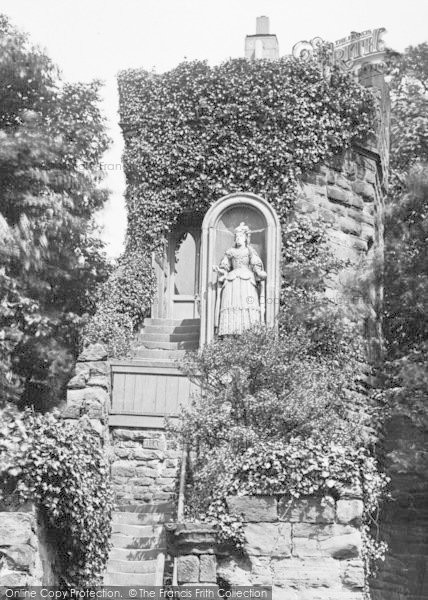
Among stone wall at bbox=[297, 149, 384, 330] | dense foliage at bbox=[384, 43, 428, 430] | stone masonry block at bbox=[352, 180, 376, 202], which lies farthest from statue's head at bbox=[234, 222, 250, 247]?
stone masonry block at bbox=[352, 180, 376, 202]

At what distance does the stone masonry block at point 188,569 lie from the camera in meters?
10.9

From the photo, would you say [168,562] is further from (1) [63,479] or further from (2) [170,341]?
(2) [170,341]

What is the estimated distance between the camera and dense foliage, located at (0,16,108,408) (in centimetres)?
1823

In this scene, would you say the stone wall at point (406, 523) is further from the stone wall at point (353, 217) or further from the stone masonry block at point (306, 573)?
the stone masonry block at point (306, 573)

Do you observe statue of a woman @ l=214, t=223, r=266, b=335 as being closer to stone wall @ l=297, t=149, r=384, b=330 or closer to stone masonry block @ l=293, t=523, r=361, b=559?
stone wall @ l=297, t=149, r=384, b=330

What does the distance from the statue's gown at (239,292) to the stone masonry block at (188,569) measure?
6263 millimetres

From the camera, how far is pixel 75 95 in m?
20.2

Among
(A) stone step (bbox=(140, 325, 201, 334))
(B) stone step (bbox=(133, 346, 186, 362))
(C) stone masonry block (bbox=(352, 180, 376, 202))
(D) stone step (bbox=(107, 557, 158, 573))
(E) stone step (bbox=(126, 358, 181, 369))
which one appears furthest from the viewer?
(C) stone masonry block (bbox=(352, 180, 376, 202))

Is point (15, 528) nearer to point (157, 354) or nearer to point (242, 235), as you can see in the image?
point (157, 354)

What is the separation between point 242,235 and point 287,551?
7.29m

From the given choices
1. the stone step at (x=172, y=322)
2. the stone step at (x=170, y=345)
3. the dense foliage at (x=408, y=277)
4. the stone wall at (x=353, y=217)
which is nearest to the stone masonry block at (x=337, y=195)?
the stone wall at (x=353, y=217)

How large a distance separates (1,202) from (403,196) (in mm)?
6089

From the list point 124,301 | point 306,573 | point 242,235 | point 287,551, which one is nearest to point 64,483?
point 287,551

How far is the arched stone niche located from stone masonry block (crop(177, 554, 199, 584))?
667cm
